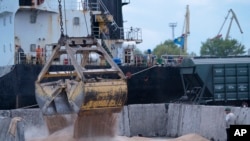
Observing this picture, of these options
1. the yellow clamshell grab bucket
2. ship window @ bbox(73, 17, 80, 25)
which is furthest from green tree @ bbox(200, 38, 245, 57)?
the yellow clamshell grab bucket

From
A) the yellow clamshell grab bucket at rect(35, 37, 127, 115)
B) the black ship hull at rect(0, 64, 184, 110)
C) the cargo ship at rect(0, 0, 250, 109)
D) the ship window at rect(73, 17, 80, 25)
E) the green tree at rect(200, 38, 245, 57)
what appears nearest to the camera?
the yellow clamshell grab bucket at rect(35, 37, 127, 115)

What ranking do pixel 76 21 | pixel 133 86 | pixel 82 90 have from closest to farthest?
pixel 82 90, pixel 133 86, pixel 76 21

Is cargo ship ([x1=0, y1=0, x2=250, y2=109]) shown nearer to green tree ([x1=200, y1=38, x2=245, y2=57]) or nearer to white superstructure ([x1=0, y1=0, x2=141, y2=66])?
white superstructure ([x1=0, y1=0, x2=141, y2=66])

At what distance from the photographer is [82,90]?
14.1 meters

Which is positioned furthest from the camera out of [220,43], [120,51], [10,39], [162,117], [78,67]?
[220,43]

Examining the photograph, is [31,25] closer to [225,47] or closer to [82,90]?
[82,90]

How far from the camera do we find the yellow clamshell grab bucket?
14.3 metres

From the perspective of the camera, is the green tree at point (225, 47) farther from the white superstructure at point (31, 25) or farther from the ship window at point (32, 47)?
the ship window at point (32, 47)

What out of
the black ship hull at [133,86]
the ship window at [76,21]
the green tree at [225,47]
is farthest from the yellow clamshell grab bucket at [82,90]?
the green tree at [225,47]

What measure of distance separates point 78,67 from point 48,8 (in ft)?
43.8

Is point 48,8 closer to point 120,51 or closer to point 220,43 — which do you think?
point 120,51

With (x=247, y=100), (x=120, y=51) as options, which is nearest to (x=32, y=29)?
(x=120, y=51)

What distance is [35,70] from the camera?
2538 cm

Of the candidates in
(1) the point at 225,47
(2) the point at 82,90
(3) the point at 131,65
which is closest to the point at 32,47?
(3) the point at 131,65
